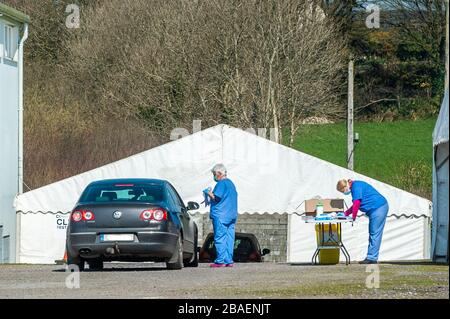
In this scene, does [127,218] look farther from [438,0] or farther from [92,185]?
[438,0]

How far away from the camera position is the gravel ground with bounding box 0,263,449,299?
49.0 feet

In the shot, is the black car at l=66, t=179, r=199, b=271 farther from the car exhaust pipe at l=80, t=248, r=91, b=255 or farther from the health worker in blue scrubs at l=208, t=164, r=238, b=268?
the health worker in blue scrubs at l=208, t=164, r=238, b=268

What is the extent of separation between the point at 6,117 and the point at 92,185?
1943 centimetres

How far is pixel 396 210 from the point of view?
111 ft

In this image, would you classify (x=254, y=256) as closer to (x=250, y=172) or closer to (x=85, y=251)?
(x=250, y=172)

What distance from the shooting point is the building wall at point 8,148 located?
39062 mm

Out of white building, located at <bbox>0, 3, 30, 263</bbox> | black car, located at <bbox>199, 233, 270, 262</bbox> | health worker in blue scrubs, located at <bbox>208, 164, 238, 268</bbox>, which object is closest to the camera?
health worker in blue scrubs, located at <bbox>208, 164, 238, 268</bbox>


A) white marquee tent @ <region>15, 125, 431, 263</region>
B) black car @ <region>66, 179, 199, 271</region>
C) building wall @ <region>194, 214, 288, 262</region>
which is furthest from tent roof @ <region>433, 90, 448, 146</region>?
building wall @ <region>194, 214, 288, 262</region>

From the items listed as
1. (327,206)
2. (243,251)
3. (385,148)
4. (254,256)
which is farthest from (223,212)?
(385,148)

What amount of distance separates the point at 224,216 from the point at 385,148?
4252cm

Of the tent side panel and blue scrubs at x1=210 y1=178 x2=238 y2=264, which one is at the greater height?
blue scrubs at x1=210 y1=178 x2=238 y2=264

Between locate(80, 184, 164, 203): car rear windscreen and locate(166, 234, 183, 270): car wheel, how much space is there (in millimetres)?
770

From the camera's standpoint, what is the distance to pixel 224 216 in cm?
2275

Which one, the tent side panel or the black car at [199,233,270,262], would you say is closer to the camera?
the black car at [199,233,270,262]
